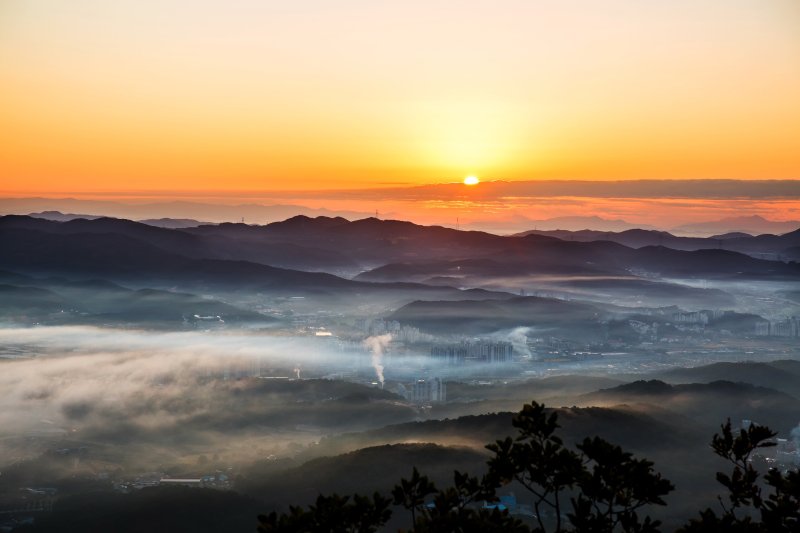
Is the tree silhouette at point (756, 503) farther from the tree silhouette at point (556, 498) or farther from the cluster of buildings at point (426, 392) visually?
the cluster of buildings at point (426, 392)

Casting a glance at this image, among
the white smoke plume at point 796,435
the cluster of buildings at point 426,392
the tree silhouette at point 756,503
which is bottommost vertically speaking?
the cluster of buildings at point 426,392

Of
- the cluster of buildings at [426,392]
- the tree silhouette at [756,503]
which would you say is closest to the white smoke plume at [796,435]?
the cluster of buildings at [426,392]

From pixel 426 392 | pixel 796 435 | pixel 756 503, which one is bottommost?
pixel 426 392

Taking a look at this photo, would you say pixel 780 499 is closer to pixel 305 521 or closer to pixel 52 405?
pixel 305 521

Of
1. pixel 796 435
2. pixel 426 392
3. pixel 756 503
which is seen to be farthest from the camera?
pixel 426 392

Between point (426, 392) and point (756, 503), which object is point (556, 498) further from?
point (426, 392)

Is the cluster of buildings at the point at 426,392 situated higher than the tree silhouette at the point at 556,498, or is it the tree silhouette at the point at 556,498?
the tree silhouette at the point at 556,498

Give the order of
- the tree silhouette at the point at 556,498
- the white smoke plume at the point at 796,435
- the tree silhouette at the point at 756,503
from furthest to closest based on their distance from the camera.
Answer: the white smoke plume at the point at 796,435, the tree silhouette at the point at 756,503, the tree silhouette at the point at 556,498

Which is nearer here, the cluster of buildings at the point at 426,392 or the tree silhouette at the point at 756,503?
the tree silhouette at the point at 756,503

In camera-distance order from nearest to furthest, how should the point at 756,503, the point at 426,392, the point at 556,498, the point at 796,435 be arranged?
the point at 556,498
the point at 756,503
the point at 796,435
the point at 426,392

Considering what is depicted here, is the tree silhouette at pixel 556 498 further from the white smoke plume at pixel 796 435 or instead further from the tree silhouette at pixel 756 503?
the white smoke plume at pixel 796 435

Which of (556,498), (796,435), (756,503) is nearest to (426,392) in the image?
(796,435)

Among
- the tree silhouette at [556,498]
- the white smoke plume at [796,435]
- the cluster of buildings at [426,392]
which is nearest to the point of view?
the tree silhouette at [556,498]

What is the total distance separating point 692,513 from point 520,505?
14810 mm
